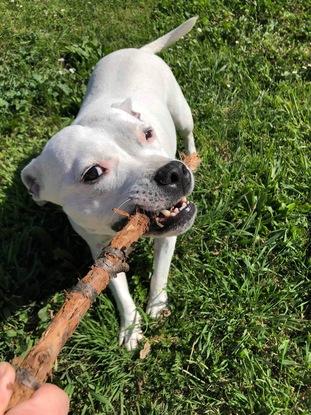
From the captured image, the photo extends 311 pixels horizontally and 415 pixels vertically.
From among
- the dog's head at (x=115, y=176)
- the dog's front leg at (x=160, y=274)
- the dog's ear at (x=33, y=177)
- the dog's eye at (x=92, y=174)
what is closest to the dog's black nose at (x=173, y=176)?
the dog's head at (x=115, y=176)

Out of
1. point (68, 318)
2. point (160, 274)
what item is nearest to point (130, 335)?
point (160, 274)

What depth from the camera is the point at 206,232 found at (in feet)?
14.2

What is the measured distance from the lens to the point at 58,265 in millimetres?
4379

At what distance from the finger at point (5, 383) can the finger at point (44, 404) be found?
0.09 feet

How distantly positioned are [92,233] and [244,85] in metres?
2.75

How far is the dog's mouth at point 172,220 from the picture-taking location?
307 centimetres

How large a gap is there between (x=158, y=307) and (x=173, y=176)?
135 cm

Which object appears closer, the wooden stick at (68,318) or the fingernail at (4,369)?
the fingernail at (4,369)

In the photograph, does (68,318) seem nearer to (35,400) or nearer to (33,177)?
(35,400)

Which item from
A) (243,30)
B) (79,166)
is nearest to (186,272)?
(79,166)

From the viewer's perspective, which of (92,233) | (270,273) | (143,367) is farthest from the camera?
(270,273)

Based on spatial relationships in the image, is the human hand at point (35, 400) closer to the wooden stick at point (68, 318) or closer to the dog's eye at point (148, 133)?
the wooden stick at point (68, 318)

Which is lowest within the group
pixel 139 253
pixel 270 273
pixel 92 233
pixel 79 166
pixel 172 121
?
pixel 270 273

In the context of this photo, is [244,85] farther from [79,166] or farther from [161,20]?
[79,166]
